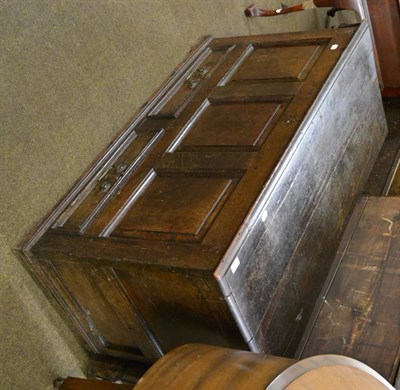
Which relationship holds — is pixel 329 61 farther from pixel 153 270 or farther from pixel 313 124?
pixel 153 270

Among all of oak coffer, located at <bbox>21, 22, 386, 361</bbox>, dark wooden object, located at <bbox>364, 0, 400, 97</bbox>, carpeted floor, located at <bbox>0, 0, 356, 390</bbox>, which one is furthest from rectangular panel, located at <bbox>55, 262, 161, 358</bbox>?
dark wooden object, located at <bbox>364, 0, 400, 97</bbox>

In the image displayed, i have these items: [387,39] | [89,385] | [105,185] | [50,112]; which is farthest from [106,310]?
[387,39]

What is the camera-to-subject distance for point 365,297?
1931 millimetres

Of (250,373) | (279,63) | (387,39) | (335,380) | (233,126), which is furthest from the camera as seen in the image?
(387,39)

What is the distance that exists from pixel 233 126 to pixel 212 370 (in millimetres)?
1116

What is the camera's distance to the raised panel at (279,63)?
2.45 meters

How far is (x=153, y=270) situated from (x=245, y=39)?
59.7 inches

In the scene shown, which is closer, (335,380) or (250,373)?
(335,380)

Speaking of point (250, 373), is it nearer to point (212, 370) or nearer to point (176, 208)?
point (212, 370)

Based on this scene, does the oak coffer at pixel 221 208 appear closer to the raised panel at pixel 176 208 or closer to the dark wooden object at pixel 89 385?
the raised panel at pixel 176 208

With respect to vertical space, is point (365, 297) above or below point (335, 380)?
below

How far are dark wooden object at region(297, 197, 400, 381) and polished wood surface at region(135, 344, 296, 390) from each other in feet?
1.57

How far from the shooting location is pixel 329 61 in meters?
2.41

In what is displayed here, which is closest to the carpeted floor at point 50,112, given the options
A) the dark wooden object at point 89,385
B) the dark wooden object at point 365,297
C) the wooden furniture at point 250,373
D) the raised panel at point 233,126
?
the dark wooden object at point 89,385
